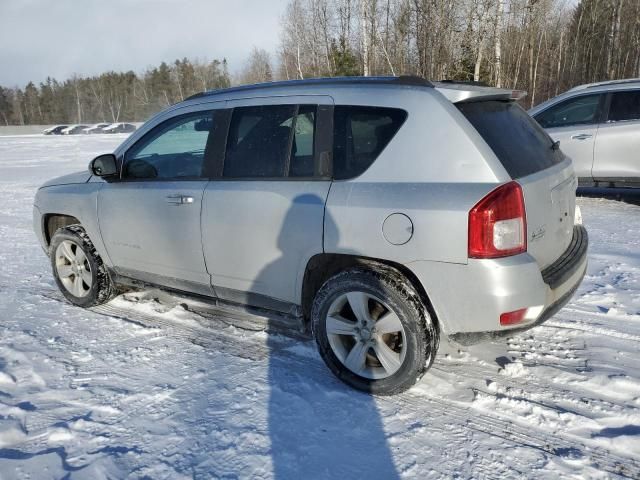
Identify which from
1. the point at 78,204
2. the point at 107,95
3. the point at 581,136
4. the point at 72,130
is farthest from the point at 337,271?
the point at 107,95

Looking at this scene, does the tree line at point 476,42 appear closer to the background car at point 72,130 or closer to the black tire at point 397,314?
the black tire at point 397,314

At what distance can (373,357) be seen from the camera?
3.10 m

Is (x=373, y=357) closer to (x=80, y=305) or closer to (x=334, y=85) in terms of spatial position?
(x=334, y=85)

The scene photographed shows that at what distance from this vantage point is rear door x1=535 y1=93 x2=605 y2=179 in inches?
296

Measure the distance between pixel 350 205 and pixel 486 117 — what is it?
97 centimetres

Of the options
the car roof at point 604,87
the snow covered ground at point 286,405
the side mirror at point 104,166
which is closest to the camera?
the snow covered ground at point 286,405

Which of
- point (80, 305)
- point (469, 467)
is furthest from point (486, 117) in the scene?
point (80, 305)

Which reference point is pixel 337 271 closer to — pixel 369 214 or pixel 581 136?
pixel 369 214

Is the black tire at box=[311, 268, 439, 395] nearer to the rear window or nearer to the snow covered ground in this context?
the snow covered ground

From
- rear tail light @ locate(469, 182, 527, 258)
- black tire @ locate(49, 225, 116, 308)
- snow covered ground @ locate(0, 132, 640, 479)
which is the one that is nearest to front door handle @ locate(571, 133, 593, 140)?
snow covered ground @ locate(0, 132, 640, 479)

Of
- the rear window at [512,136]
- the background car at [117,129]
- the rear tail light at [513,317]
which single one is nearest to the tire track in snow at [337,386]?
the rear tail light at [513,317]

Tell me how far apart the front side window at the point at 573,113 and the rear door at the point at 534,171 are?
5.17 meters

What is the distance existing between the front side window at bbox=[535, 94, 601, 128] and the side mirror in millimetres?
6841

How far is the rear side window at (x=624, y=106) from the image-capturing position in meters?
7.19
